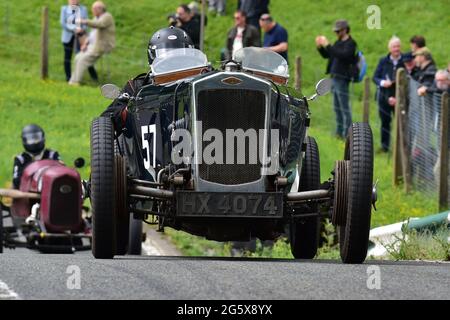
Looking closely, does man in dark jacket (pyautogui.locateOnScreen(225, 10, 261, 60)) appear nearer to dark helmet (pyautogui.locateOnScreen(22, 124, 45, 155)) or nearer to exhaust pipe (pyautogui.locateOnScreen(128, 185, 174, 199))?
dark helmet (pyautogui.locateOnScreen(22, 124, 45, 155))

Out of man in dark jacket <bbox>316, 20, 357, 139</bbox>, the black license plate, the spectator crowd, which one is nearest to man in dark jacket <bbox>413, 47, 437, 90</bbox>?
the spectator crowd

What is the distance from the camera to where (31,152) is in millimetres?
18594

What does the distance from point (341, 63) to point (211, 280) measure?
14.8m

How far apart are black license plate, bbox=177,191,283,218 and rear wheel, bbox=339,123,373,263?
53 centimetres

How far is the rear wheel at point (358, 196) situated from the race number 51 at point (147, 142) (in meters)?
1.55

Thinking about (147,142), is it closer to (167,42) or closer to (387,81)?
(167,42)

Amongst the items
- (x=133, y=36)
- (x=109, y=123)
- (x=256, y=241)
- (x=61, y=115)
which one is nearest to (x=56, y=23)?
(x=133, y=36)

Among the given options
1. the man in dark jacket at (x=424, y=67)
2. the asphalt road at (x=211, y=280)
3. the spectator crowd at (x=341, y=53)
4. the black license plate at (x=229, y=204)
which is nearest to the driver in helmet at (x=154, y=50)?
the black license plate at (x=229, y=204)

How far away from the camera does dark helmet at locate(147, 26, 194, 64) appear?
13.8 m

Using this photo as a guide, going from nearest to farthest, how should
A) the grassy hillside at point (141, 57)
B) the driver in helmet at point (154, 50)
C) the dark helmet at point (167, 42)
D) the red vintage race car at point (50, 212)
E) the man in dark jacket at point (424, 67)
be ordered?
1. the driver in helmet at point (154, 50)
2. the dark helmet at point (167, 42)
3. the red vintage race car at point (50, 212)
4. the man in dark jacket at point (424, 67)
5. the grassy hillside at point (141, 57)

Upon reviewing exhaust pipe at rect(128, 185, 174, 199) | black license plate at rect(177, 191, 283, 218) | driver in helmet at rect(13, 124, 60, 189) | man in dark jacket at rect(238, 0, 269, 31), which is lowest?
Answer: black license plate at rect(177, 191, 283, 218)

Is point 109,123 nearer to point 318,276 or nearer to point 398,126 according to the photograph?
point 318,276

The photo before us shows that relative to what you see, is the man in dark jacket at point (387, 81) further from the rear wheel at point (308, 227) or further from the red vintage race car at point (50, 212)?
the rear wheel at point (308, 227)

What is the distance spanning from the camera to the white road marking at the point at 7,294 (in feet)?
27.5
